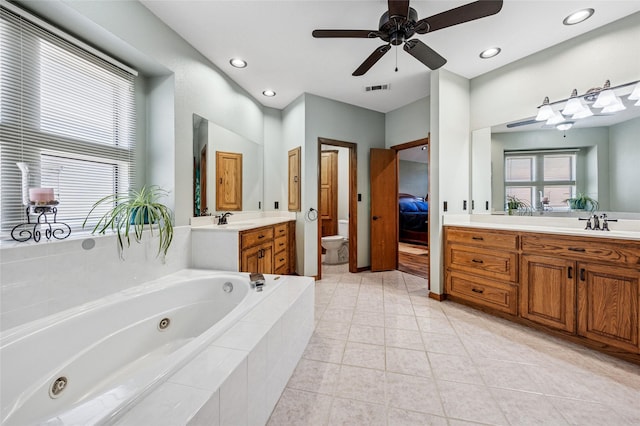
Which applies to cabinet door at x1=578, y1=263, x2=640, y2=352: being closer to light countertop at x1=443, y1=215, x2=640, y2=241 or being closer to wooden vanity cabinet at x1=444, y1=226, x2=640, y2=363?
wooden vanity cabinet at x1=444, y1=226, x2=640, y2=363

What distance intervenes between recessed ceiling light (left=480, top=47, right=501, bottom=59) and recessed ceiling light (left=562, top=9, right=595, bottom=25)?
0.47m

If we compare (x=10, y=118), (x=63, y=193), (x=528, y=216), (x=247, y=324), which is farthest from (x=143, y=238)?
(x=528, y=216)

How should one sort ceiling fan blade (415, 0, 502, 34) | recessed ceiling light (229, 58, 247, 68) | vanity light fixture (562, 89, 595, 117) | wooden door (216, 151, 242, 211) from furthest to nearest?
wooden door (216, 151, 242, 211) → recessed ceiling light (229, 58, 247, 68) → vanity light fixture (562, 89, 595, 117) → ceiling fan blade (415, 0, 502, 34)

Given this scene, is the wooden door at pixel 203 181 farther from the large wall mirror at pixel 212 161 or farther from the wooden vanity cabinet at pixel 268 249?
the wooden vanity cabinet at pixel 268 249

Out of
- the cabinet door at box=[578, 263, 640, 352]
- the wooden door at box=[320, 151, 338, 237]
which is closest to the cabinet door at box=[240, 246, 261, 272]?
the cabinet door at box=[578, 263, 640, 352]

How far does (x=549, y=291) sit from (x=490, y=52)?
7.37ft

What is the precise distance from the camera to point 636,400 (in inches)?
53.1

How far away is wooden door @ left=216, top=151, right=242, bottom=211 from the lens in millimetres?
2861

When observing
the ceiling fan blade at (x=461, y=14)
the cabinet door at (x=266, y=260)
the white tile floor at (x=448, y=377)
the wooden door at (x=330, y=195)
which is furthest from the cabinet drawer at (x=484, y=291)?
the wooden door at (x=330, y=195)

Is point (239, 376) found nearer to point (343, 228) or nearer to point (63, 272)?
point (63, 272)

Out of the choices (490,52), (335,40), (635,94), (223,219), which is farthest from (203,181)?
(635,94)

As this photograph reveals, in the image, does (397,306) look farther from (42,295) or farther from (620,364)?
(42,295)

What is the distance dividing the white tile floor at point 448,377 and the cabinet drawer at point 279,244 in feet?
3.35

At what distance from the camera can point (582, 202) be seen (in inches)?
90.4
